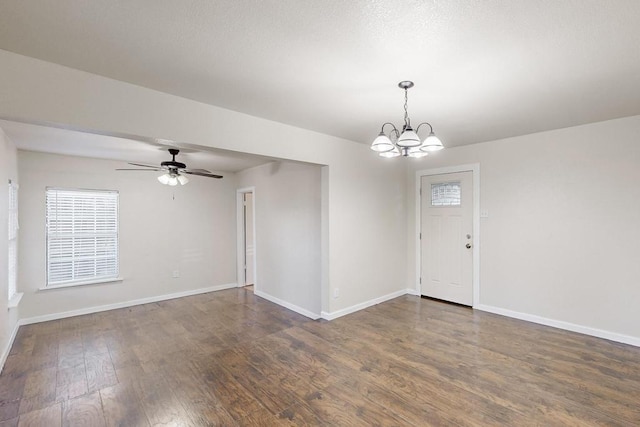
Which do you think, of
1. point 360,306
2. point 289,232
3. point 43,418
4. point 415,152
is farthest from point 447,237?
point 43,418

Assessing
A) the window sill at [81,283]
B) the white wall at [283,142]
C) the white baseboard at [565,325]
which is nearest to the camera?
the white wall at [283,142]

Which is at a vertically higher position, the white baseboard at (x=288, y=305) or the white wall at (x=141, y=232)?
the white wall at (x=141, y=232)

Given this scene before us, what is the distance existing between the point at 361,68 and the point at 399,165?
3.16 meters

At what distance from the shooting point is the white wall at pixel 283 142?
2.05 metres

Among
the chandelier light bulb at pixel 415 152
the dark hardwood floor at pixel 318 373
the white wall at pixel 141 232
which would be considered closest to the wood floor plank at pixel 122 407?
the dark hardwood floor at pixel 318 373

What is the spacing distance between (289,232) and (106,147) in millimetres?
2702

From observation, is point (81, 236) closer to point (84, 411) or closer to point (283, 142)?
point (84, 411)

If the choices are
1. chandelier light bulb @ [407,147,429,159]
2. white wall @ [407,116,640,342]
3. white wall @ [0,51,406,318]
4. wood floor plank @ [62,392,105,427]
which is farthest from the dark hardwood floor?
chandelier light bulb @ [407,147,429,159]

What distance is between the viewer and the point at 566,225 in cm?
367

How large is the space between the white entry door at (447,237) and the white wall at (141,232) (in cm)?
375

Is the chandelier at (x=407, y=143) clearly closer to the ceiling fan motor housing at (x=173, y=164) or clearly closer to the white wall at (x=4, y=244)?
the ceiling fan motor housing at (x=173, y=164)

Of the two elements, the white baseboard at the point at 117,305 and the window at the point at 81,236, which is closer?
the white baseboard at the point at 117,305

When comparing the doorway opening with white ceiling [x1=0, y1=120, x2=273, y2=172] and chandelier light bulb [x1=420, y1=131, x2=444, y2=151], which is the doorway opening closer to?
white ceiling [x1=0, y1=120, x2=273, y2=172]

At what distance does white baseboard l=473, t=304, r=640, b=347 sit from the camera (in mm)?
3295
